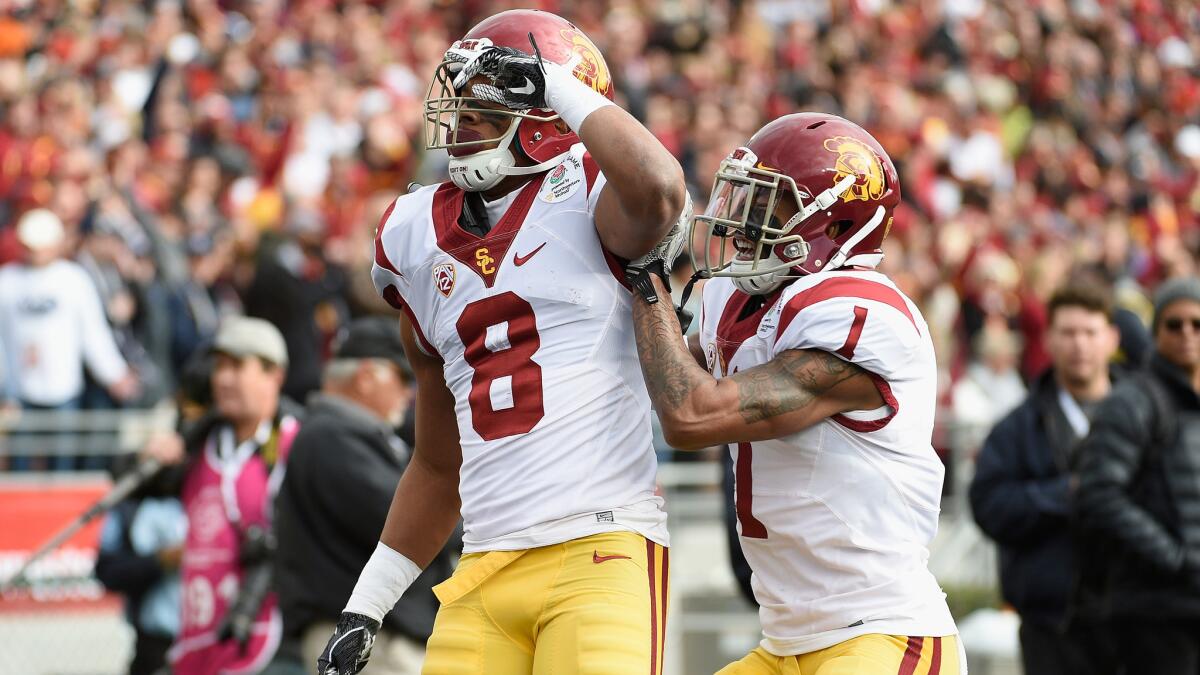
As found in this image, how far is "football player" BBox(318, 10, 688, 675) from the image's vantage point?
137 inches

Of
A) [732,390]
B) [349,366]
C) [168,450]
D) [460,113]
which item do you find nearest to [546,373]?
[732,390]

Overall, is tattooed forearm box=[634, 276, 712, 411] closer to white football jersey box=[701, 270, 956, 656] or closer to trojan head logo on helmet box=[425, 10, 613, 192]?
white football jersey box=[701, 270, 956, 656]

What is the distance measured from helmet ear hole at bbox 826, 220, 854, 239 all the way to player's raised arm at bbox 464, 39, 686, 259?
47cm

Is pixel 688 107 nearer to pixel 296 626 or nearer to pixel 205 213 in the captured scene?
pixel 205 213

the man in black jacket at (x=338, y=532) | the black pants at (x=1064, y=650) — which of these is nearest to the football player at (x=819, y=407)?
the man in black jacket at (x=338, y=532)

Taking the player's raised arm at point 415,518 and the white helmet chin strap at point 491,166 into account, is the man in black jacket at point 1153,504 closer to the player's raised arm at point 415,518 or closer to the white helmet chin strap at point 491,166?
the player's raised arm at point 415,518

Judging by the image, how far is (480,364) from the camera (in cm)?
369

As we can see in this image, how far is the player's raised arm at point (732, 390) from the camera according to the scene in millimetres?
3529

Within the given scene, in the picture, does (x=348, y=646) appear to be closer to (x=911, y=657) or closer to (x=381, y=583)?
(x=381, y=583)

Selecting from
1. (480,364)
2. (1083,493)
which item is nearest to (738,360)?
(480,364)

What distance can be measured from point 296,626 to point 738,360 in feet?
8.53

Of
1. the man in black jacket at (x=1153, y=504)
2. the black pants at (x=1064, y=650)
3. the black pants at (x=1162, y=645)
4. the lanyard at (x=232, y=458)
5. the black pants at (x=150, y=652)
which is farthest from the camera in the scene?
the black pants at (x=150, y=652)

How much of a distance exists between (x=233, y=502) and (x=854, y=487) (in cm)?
335

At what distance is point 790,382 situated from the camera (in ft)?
11.7
